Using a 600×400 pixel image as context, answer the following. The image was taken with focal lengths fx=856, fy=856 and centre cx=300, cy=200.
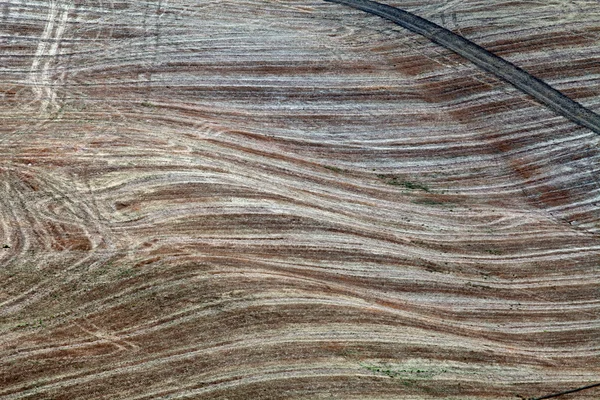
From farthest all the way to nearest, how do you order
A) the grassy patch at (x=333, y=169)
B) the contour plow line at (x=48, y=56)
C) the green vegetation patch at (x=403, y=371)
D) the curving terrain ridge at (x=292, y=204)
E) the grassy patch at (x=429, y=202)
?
the contour plow line at (x=48, y=56) → the grassy patch at (x=333, y=169) → the grassy patch at (x=429, y=202) → the green vegetation patch at (x=403, y=371) → the curving terrain ridge at (x=292, y=204)

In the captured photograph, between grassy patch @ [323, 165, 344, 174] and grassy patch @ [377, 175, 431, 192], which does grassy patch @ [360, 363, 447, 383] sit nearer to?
grassy patch @ [377, 175, 431, 192]

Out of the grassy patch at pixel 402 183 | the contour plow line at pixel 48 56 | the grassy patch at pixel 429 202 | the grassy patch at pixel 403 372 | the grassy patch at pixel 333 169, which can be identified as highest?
the contour plow line at pixel 48 56

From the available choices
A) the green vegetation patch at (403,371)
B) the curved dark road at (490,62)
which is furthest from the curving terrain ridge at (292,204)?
the curved dark road at (490,62)

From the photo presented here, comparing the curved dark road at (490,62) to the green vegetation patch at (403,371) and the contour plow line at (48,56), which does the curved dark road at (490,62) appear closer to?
the contour plow line at (48,56)

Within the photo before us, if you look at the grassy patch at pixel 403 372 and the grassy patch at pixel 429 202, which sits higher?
the grassy patch at pixel 429 202

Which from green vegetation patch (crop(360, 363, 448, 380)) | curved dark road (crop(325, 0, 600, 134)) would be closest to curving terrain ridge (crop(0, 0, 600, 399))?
green vegetation patch (crop(360, 363, 448, 380))

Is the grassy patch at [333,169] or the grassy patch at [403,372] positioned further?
the grassy patch at [333,169]

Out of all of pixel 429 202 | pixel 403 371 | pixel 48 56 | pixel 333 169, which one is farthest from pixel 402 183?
pixel 48 56
